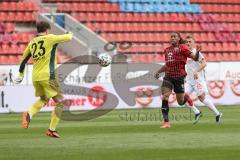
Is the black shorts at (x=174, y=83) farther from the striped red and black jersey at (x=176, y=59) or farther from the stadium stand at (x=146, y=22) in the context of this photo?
the stadium stand at (x=146, y=22)

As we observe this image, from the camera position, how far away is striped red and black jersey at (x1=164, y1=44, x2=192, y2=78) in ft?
49.8

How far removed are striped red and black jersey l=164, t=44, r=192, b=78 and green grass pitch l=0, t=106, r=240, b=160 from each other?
121 centimetres

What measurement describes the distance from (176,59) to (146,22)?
1914cm

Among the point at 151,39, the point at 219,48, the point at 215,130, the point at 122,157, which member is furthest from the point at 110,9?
the point at 122,157

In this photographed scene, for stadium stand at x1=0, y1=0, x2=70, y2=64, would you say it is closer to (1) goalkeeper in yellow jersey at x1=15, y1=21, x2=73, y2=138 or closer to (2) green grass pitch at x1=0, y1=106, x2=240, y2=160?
(2) green grass pitch at x1=0, y1=106, x2=240, y2=160

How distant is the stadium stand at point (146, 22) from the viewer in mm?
30062

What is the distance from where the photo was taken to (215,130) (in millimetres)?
14094

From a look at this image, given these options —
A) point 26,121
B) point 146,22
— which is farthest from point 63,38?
point 146,22

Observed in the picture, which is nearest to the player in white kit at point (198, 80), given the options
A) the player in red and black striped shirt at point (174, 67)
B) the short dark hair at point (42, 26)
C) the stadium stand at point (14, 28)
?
the player in red and black striped shirt at point (174, 67)

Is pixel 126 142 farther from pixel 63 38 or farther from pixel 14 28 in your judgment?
pixel 14 28

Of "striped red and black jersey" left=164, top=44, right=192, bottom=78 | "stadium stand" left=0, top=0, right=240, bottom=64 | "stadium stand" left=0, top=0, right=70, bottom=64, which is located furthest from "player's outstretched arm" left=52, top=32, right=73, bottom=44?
"stadium stand" left=0, top=0, right=240, bottom=64

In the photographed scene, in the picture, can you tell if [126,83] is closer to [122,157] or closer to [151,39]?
[151,39]

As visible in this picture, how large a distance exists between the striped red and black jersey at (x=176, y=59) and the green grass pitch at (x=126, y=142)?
1.21 meters

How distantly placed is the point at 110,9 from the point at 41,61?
70.2 feet
